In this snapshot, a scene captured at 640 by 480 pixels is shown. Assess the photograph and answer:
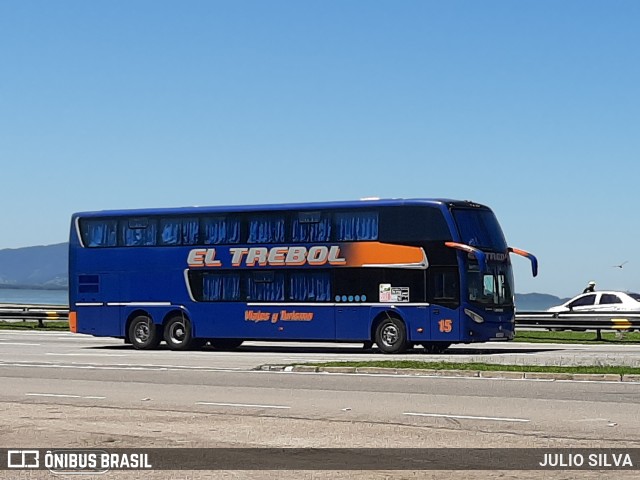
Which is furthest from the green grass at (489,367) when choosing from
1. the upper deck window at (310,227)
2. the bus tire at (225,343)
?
the bus tire at (225,343)

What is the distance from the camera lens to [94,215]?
1334 inches

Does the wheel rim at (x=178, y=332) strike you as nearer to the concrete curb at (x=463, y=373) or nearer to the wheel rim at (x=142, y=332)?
the wheel rim at (x=142, y=332)

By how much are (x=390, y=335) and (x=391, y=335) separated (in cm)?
2

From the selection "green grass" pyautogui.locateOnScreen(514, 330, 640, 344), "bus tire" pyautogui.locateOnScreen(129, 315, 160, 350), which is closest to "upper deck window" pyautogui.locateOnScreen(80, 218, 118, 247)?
"bus tire" pyautogui.locateOnScreen(129, 315, 160, 350)

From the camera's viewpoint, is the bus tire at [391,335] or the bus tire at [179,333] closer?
the bus tire at [391,335]

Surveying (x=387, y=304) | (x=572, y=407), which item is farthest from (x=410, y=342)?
(x=572, y=407)

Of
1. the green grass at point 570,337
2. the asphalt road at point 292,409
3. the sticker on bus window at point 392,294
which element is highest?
Result: the sticker on bus window at point 392,294

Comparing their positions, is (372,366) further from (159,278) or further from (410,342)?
(159,278)

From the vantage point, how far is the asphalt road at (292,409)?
12.7 metres

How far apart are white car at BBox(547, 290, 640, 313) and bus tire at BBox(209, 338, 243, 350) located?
45.6ft

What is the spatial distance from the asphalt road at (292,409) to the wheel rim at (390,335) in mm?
5120

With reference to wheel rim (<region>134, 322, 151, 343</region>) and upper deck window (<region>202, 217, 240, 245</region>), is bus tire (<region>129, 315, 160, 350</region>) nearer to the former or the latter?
wheel rim (<region>134, 322, 151, 343</region>)

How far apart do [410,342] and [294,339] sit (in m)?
3.10

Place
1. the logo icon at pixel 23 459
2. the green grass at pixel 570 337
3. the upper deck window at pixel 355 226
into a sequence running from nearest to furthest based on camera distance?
the logo icon at pixel 23 459, the upper deck window at pixel 355 226, the green grass at pixel 570 337
